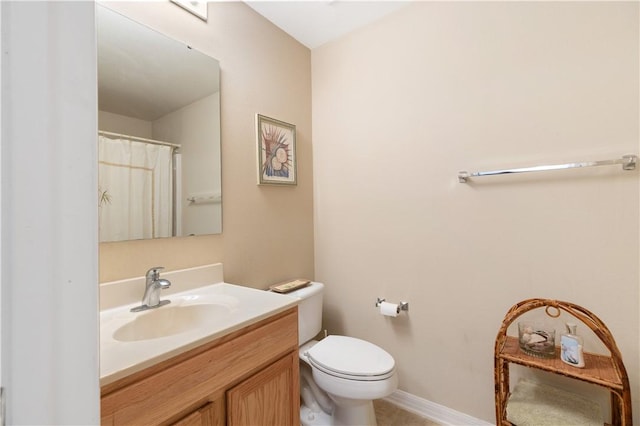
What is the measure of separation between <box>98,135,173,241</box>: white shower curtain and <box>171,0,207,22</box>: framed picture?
65cm

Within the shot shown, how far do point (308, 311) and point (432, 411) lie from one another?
88 centimetres

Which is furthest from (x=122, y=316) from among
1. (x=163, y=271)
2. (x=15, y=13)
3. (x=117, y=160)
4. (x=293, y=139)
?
(x=293, y=139)

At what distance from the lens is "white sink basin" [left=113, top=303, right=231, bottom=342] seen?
1.02 meters

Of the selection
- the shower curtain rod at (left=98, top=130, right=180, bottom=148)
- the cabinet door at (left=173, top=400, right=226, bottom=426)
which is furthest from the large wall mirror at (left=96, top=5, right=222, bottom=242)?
the cabinet door at (left=173, top=400, right=226, bottom=426)

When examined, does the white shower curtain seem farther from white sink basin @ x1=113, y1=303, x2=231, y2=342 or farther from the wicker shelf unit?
the wicker shelf unit

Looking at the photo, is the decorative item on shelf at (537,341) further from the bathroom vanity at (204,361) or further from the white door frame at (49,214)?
the white door frame at (49,214)

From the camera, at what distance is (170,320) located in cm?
114

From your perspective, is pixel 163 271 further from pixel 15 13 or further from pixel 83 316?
pixel 15 13

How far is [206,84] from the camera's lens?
141 centimetres

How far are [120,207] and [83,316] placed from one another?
3.05 ft

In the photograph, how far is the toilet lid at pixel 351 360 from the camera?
1.27m

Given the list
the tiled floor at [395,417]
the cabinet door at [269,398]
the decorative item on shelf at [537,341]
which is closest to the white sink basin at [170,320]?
the cabinet door at [269,398]

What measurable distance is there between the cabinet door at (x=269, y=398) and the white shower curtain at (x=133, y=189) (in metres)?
0.72

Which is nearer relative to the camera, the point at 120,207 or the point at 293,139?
the point at 120,207
